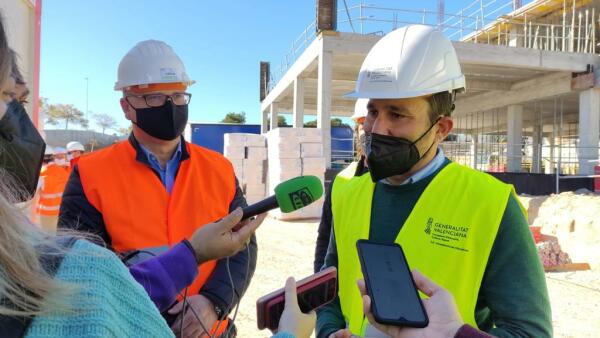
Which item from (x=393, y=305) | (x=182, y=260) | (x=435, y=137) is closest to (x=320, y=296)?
(x=393, y=305)

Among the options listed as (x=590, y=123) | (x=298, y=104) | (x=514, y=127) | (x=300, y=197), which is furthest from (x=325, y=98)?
(x=300, y=197)

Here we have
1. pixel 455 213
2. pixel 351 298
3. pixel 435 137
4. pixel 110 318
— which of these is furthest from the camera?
pixel 435 137

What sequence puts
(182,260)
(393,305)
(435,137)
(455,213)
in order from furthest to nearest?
(435,137), (455,213), (182,260), (393,305)

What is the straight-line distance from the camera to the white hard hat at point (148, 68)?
2.48 m

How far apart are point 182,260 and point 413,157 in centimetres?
95

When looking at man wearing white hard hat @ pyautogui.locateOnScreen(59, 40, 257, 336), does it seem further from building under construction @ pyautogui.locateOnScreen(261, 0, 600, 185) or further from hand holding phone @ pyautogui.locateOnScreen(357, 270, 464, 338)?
building under construction @ pyautogui.locateOnScreen(261, 0, 600, 185)

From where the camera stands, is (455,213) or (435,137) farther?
(435,137)

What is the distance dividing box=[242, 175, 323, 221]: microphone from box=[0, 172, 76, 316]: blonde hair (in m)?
0.82

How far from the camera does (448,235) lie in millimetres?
1539

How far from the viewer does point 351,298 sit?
5.65 feet

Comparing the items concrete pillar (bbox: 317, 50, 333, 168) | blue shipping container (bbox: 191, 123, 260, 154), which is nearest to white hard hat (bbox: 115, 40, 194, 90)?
concrete pillar (bbox: 317, 50, 333, 168)

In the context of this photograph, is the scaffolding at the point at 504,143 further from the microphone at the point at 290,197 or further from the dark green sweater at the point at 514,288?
the microphone at the point at 290,197

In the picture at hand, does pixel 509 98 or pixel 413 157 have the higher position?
pixel 509 98

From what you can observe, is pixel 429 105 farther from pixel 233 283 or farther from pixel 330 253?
pixel 233 283
